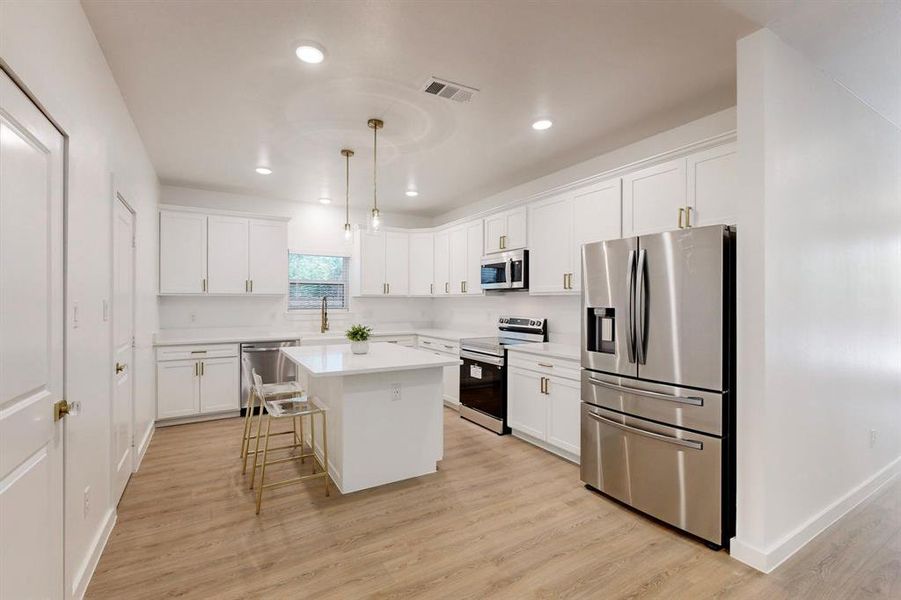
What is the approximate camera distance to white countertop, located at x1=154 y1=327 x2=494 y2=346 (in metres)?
4.73

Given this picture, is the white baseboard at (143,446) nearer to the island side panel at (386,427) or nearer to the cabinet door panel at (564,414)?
the island side panel at (386,427)

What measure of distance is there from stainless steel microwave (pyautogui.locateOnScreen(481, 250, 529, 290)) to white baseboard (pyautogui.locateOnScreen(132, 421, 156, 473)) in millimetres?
3623

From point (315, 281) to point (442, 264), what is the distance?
1.87m

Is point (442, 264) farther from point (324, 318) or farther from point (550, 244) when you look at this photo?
point (550, 244)

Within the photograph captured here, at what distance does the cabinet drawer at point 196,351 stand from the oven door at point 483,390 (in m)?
2.69

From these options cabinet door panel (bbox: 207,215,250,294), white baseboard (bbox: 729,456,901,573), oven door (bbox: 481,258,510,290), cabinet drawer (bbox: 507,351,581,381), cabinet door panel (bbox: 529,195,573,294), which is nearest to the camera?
white baseboard (bbox: 729,456,901,573)

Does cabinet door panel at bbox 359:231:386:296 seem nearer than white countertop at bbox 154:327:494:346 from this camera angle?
No

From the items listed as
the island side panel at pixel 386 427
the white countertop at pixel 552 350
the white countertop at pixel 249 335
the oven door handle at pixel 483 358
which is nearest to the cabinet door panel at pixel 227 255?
the white countertop at pixel 249 335

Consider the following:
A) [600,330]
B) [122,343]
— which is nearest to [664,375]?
[600,330]

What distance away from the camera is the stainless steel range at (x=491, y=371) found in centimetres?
432

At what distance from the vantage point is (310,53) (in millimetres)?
2414

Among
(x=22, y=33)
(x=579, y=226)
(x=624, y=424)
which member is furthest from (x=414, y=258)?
(x=22, y=33)

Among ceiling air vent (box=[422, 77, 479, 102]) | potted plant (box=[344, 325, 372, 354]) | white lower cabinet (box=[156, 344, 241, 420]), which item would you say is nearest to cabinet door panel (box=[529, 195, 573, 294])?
ceiling air vent (box=[422, 77, 479, 102])

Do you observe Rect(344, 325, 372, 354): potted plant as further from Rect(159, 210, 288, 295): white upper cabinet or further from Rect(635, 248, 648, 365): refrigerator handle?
Rect(159, 210, 288, 295): white upper cabinet
